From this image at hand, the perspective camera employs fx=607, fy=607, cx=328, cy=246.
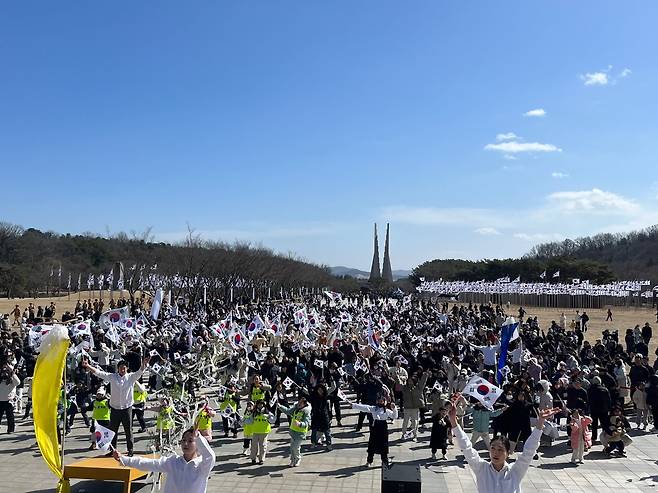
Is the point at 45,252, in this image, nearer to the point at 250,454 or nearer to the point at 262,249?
the point at 262,249

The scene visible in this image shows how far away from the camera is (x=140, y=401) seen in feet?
40.6

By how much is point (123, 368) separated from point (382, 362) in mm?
7567

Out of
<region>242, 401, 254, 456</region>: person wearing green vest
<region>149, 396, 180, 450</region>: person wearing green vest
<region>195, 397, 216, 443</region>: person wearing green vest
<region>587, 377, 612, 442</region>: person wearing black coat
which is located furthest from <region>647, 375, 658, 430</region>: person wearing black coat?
<region>149, 396, 180, 450</region>: person wearing green vest

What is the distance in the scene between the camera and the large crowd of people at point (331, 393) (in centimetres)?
931

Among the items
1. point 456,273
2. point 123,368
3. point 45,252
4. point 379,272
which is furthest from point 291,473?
point 379,272

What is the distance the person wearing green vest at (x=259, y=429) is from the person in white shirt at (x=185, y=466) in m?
5.52

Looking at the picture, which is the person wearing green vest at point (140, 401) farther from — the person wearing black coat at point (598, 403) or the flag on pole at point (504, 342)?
the person wearing black coat at point (598, 403)

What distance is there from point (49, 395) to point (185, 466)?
1.46 m

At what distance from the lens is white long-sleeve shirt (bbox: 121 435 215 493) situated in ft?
18.1

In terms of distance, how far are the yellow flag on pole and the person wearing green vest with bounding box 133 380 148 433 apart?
6.11 metres

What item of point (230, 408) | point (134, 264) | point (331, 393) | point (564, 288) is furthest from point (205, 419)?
point (564, 288)

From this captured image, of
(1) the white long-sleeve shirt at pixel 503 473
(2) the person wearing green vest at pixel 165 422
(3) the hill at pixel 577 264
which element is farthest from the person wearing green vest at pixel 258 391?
(3) the hill at pixel 577 264

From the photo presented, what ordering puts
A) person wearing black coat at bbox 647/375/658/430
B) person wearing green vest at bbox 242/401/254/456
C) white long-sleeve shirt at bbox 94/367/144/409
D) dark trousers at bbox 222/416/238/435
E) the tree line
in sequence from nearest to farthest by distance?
white long-sleeve shirt at bbox 94/367/144/409, person wearing green vest at bbox 242/401/254/456, dark trousers at bbox 222/416/238/435, person wearing black coat at bbox 647/375/658/430, the tree line

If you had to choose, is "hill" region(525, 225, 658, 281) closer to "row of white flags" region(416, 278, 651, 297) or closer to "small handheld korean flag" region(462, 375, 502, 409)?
"row of white flags" region(416, 278, 651, 297)
